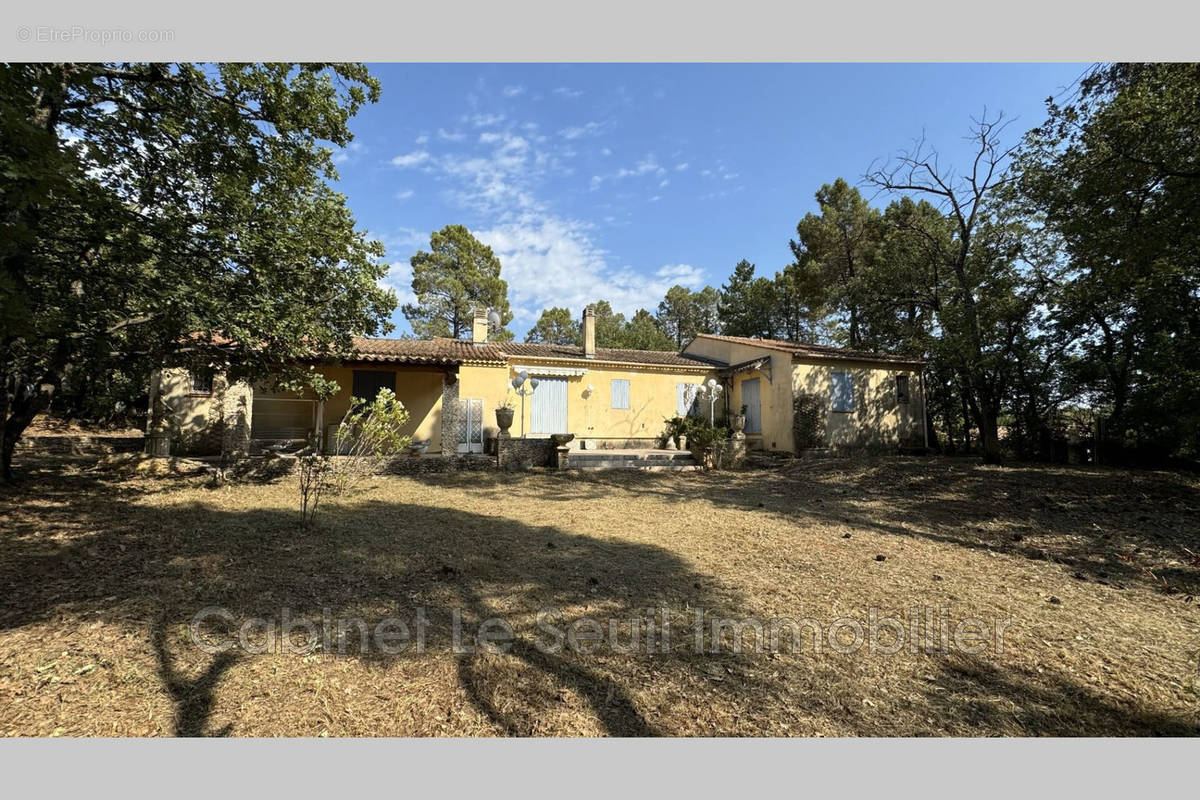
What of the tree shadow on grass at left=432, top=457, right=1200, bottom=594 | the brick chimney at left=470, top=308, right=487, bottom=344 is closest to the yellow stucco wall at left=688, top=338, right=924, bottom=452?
the tree shadow on grass at left=432, top=457, right=1200, bottom=594

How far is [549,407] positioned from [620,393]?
8.76ft

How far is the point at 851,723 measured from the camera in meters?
2.41

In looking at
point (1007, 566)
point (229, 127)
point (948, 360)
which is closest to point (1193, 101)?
point (948, 360)

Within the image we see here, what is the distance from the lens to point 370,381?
14.1 m

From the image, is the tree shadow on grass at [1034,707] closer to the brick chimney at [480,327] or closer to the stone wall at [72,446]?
the brick chimney at [480,327]

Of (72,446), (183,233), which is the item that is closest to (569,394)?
(183,233)

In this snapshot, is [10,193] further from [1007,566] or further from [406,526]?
[1007,566]

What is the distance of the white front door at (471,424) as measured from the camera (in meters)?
13.7

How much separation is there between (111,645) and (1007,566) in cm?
783

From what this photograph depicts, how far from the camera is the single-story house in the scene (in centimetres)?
1238

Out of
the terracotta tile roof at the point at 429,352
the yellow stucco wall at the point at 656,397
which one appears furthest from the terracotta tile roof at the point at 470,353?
the yellow stucco wall at the point at 656,397

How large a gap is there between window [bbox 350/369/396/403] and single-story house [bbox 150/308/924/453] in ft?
0.10

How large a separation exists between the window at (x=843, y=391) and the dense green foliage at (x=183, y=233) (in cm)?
1390

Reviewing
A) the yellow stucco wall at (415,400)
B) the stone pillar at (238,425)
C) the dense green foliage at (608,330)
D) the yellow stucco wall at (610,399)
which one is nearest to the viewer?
the stone pillar at (238,425)
